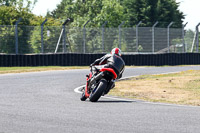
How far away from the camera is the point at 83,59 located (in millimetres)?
26797

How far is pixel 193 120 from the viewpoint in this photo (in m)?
8.27

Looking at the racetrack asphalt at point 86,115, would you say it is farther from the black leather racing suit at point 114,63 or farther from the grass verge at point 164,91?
the grass verge at point 164,91

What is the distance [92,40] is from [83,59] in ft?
7.91

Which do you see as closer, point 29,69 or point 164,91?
point 164,91

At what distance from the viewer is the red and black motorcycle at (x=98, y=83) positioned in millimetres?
11281

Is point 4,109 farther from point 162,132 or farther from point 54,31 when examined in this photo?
point 54,31

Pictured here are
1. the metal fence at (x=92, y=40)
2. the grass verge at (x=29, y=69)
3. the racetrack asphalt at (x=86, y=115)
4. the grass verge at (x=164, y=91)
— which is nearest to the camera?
the racetrack asphalt at (x=86, y=115)

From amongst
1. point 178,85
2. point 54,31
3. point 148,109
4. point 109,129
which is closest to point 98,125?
point 109,129

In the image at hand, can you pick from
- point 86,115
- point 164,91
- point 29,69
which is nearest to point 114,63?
point 86,115

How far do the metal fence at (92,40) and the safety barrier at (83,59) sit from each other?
718 mm

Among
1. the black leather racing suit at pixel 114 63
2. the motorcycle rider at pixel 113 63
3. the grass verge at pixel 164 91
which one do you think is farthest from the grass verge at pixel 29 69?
the black leather racing suit at pixel 114 63

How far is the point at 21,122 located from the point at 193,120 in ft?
9.08

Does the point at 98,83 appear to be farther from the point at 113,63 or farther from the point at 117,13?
the point at 117,13

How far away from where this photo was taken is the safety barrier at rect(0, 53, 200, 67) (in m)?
24.5
